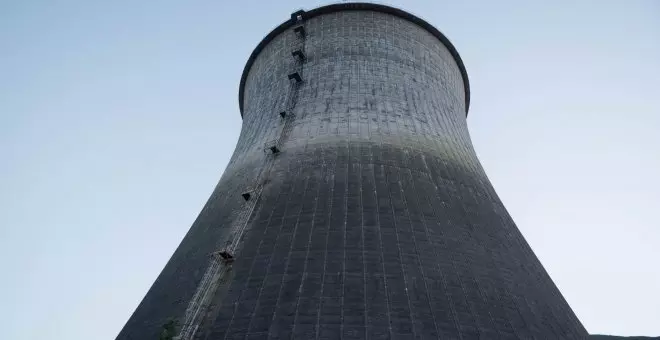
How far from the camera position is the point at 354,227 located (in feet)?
29.0

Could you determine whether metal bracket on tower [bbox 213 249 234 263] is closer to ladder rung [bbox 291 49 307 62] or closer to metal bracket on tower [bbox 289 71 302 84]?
metal bracket on tower [bbox 289 71 302 84]

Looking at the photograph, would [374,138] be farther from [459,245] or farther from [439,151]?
[459,245]

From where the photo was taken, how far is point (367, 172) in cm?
1008

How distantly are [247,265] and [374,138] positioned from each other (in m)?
3.88

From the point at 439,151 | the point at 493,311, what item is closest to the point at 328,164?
the point at 439,151

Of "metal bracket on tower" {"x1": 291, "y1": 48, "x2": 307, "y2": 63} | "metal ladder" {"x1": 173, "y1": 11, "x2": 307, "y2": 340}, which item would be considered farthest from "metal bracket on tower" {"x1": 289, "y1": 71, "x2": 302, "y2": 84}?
"metal bracket on tower" {"x1": 291, "y1": 48, "x2": 307, "y2": 63}

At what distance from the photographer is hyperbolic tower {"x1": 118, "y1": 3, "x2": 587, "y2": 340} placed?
299 inches

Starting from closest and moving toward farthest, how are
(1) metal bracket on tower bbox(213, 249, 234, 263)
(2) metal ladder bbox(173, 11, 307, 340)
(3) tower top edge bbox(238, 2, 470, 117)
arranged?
(2) metal ladder bbox(173, 11, 307, 340) → (1) metal bracket on tower bbox(213, 249, 234, 263) → (3) tower top edge bbox(238, 2, 470, 117)

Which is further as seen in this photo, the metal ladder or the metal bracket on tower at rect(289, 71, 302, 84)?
the metal bracket on tower at rect(289, 71, 302, 84)

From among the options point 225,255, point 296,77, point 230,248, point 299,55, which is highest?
point 299,55

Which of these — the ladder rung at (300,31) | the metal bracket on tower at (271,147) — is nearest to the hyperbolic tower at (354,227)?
the metal bracket on tower at (271,147)

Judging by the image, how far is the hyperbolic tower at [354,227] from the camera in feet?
24.9

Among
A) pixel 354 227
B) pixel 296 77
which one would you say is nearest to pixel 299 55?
pixel 296 77

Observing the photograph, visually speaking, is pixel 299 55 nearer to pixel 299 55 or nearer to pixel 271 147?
pixel 299 55
